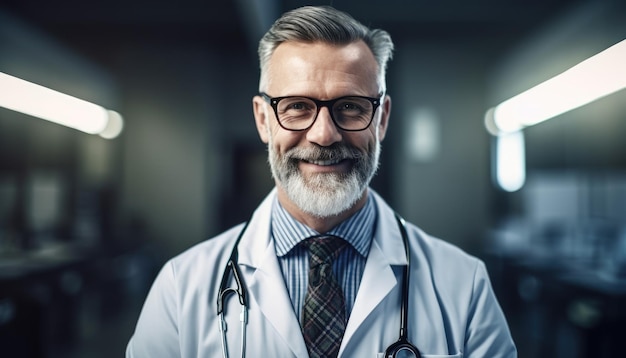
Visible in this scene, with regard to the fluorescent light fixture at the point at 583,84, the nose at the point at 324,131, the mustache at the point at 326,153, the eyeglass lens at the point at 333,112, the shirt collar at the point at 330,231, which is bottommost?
the shirt collar at the point at 330,231

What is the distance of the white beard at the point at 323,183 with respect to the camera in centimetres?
88

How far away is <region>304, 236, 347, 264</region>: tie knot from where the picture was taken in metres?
0.92

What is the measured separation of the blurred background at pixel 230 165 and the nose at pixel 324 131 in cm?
158

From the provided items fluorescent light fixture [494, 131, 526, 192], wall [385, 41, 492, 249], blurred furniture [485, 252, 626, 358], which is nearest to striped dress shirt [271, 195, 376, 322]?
blurred furniture [485, 252, 626, 358]

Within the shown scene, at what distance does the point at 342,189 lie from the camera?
88 centimetres

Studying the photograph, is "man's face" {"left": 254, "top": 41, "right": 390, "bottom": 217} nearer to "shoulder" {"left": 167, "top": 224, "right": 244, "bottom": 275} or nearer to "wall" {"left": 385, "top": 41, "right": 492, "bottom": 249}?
"shoulder" {"left": 167, "top": 224, "right": 244, "bottom": 275}

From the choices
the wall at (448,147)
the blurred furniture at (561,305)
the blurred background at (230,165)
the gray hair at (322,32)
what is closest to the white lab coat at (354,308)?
the gray hair at (322,32)

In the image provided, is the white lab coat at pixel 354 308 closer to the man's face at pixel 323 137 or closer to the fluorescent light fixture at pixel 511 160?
the man's face at pixel 323 137

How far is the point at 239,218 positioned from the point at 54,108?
2109 mm

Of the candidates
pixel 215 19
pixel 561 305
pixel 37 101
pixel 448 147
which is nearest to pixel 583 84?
pixel 37 101

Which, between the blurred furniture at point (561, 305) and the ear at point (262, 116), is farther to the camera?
the blurred furniture at point (561, 305)

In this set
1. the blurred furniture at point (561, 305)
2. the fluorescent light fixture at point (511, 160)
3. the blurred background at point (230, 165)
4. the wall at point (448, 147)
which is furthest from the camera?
the fluorescent light fixture at point (511, 160)

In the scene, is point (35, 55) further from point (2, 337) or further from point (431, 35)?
point (431, 35)

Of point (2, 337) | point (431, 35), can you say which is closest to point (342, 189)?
point (2, 337)
